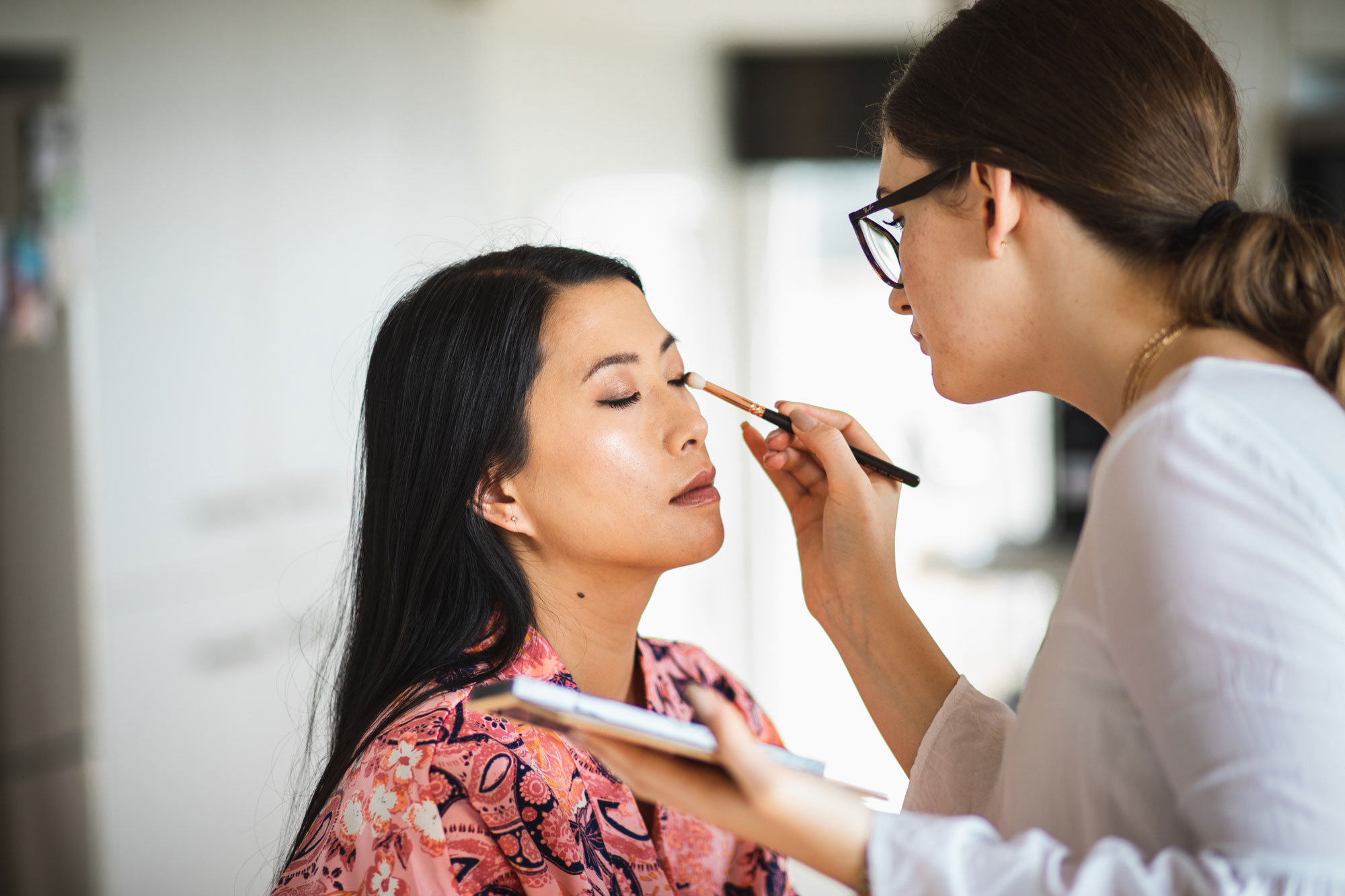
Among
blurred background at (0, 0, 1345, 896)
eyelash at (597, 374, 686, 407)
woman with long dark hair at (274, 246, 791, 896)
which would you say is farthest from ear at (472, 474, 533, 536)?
blurred background at (0, 0, 1345, 896)

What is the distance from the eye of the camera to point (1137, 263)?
845 mm

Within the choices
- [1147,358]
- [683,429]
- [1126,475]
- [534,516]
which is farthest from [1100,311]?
[534,516]

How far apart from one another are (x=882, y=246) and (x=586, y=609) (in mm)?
513

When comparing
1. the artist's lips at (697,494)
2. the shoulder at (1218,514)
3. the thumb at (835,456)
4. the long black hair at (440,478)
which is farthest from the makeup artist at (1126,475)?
the long black hair at (440,478)

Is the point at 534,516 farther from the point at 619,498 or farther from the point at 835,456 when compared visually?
the point at 835,456

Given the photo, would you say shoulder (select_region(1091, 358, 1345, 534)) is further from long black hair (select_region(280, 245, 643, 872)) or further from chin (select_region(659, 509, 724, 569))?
long black hair (select_region(280, 245, 643, 872))

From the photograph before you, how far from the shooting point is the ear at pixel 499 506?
3.87ft

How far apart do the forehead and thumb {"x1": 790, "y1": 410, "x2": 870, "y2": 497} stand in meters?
0.20

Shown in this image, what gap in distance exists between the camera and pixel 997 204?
2.82ft

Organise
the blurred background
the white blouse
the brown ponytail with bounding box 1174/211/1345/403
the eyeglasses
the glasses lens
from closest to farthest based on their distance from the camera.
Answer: the white blouse < the brown ponytail with bounding box 1174/211/1345/403 < the eyeglasses < the glasses lens < the blurred background

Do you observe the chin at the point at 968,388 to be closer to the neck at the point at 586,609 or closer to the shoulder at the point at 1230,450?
the shoulder at the point at 1230,450

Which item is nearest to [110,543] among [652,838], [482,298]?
[482,298]

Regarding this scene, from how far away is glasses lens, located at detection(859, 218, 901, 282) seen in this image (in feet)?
3.50

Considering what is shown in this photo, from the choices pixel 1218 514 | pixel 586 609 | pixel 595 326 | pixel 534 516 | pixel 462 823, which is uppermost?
pixel 595 326
